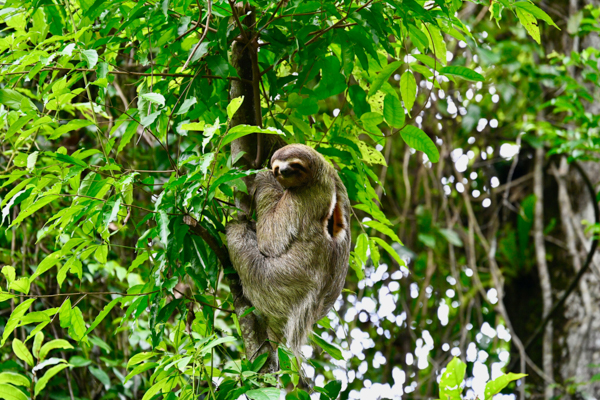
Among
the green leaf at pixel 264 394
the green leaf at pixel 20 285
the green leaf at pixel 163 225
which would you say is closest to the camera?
the green leaf at pixel 264 394

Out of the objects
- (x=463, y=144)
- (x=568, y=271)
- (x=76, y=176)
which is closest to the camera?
(x=76, y=176)

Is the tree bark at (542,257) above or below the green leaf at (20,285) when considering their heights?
below

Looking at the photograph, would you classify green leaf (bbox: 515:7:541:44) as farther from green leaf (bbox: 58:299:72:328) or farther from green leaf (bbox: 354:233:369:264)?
green leaf (bbox: 58:299:72:328)

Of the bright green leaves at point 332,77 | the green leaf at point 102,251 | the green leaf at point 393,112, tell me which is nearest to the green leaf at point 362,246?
the green leaf at point 393,112

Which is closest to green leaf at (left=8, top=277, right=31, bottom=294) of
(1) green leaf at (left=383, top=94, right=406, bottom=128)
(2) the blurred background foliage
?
(2) the blurred background foliage

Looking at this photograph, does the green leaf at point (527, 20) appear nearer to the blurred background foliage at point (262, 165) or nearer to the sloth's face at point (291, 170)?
the blurred background foliage at point (262, 165)

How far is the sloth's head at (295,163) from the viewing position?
11.2ft

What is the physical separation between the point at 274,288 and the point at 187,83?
4.24 feet

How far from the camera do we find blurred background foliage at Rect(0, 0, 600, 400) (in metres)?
2.93

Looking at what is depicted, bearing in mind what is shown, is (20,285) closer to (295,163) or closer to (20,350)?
(20,350)

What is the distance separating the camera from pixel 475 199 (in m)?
9.09

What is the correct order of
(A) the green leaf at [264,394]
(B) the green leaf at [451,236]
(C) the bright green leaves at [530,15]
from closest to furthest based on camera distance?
(A) the green leaf at [264,394]
(C) the bright green leaves at [530,15]
(B) the green leaf at [451,236]

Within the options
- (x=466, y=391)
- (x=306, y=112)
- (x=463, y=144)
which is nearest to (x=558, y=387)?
(x=466, y=391)

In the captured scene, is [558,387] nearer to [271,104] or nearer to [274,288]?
[274,288]
